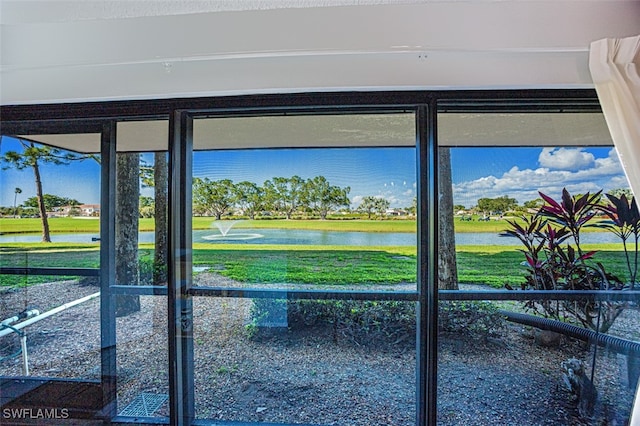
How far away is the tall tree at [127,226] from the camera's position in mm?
1919

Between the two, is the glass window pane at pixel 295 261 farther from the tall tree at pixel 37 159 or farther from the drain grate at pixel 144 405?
the tall tree at pixel 37 159

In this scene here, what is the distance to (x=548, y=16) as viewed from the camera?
1281 mm

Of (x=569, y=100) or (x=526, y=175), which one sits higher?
(x=569, y=100)

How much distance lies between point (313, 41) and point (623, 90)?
1316 millimetres

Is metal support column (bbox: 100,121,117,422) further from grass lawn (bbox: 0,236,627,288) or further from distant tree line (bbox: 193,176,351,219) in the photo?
distant tree line (bbox: 193,176,351,219)

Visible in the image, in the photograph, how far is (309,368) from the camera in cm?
184

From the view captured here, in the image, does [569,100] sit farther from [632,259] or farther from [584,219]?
[632,259]

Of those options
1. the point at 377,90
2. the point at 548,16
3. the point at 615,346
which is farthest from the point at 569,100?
the point at 615,346

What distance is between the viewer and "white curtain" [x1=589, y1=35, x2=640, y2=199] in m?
1.25

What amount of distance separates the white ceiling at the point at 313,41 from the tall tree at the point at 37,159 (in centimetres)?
47

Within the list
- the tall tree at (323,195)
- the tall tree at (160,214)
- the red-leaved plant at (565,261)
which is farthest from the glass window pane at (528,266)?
the tall tree at (160,214)

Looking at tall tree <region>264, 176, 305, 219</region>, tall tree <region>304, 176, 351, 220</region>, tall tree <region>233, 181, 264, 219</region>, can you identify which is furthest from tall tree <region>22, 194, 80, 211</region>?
tall tree <region>304, 176, 351, 220</region>

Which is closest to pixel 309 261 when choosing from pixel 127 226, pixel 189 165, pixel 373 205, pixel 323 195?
pixel 323 195

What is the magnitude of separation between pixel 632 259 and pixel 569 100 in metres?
0.92
